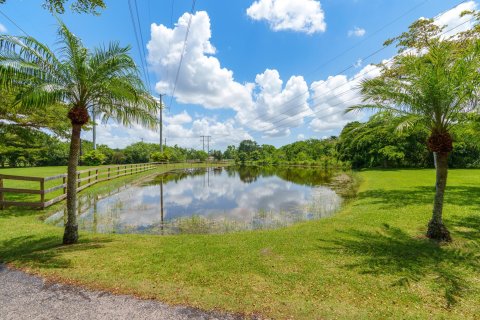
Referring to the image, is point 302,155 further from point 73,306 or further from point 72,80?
point 73,306

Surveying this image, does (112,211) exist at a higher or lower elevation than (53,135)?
lower

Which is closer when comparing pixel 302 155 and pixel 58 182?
pixel 58 182

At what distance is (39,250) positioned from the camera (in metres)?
5.67

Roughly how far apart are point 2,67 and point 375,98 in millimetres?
9821

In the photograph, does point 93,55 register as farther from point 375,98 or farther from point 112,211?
point 375,98

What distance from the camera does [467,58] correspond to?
20.2 ft

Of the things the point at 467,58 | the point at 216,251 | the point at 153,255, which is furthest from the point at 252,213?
the point at 467,58

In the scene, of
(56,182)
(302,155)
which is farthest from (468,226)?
(302,155)

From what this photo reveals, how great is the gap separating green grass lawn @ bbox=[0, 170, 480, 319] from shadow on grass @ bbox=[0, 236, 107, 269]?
23 mm

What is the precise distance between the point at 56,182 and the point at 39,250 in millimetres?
14196

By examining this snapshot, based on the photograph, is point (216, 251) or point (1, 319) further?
point (216, 251)

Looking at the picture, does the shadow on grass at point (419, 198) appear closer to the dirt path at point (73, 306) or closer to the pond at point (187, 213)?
the pond at point (187, 213)

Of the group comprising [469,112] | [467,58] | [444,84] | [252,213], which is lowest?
[252,213]

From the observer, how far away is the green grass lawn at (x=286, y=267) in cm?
369
